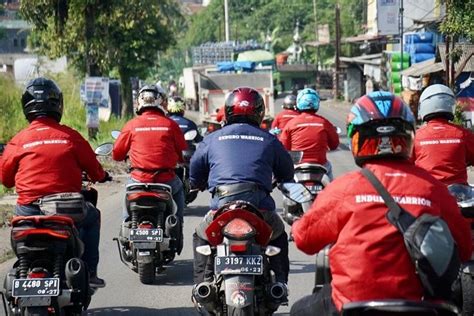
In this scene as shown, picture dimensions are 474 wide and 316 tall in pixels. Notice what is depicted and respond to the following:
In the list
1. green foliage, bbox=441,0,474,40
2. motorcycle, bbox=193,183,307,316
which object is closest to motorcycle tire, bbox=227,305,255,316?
motorcycle, bbox=193,183,307,316

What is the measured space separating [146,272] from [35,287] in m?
2.89

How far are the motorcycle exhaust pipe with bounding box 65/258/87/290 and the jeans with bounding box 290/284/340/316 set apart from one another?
228 cm

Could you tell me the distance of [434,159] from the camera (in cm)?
801

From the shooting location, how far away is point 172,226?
953 cm

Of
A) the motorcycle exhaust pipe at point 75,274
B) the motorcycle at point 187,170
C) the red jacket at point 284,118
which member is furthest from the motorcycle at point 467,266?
the red jacket at point 284,118

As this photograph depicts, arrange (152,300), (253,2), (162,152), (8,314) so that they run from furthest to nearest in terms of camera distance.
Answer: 1. (253,2)
2. (162,152)
3. (152,300)
4. (8,314)

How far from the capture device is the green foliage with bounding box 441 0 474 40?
19.4 metres

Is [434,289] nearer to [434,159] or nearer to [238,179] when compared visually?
[238,179]

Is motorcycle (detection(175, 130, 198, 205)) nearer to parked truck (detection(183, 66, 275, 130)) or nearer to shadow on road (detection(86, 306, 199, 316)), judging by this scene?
shadow on road (detection(86, 306, 199, 316))

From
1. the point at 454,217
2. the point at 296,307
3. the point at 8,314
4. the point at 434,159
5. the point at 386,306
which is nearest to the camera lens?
the point at 386,306

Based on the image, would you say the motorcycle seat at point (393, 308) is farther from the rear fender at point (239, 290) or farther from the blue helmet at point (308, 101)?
the blue helmet at point (308, 101)

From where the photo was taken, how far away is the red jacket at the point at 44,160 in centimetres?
733

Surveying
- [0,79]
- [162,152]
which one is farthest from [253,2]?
[162,152]

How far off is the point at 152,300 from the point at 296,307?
13.2ft
